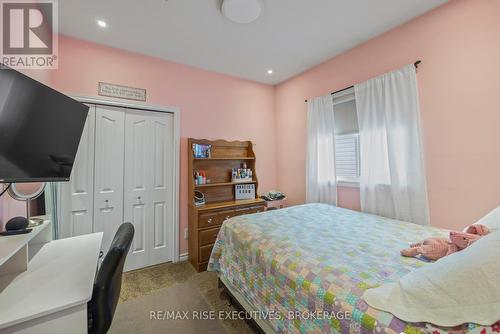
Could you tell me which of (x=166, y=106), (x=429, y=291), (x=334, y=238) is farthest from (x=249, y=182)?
(x=429, y=291)

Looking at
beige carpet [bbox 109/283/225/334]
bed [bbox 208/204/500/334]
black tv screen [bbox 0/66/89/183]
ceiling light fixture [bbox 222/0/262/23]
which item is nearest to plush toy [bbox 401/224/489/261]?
bed [bbox 208/204/500/334]

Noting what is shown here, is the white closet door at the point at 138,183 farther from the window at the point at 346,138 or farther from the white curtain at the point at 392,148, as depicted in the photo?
the white curtain at the point at 392,148

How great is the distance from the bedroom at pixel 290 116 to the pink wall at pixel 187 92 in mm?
17

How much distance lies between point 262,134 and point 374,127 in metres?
1.85

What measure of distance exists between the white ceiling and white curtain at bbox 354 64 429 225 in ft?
1.92

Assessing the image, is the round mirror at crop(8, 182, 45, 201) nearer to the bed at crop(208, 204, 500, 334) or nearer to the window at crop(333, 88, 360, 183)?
the bed at crop(208, 204, 500, 334)

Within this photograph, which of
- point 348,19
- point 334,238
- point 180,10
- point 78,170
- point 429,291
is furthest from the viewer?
point 78,170

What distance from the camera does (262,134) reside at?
379cm

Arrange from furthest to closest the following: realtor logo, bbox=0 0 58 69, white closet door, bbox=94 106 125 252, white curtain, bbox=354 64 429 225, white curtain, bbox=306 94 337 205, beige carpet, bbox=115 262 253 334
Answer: white curtain, bbox=306 94 337 205
white closet door, bbox=94 106 125 252
white curtain, bbox=354 64 429 225
beige carpet, bbox=115 262 253 334
realtor logo, bbox=0 0 58 69

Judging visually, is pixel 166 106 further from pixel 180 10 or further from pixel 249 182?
pixel 249 182

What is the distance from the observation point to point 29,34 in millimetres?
1859

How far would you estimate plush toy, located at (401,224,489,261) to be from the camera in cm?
118

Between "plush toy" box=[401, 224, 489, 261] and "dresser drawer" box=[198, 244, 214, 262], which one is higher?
"plush toy" box=[401, 224, 489, 261]

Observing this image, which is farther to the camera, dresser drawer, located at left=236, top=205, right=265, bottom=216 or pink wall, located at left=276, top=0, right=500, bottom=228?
dresser drawer, located at left=236, top=205, right=265, bottom=216
